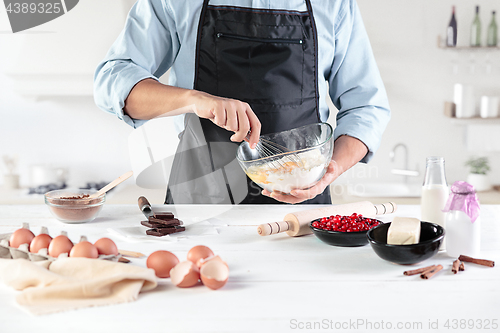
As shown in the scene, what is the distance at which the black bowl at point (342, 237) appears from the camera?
97 centimetres

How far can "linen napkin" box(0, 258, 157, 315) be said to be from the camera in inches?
27.1

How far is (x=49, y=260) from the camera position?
2.69ft

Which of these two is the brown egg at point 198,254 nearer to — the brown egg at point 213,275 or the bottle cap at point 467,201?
the brown egg at point 213,275

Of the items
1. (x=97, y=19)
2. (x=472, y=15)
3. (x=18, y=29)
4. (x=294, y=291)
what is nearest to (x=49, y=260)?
(x=294, y=291)

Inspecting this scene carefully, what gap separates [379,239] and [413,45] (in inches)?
102

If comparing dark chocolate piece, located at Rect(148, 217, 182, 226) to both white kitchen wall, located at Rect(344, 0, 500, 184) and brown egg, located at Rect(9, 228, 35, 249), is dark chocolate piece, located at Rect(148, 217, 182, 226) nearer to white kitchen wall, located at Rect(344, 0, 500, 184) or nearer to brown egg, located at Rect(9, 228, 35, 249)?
brown egg, located at Rect(9, 228, 35, 249)

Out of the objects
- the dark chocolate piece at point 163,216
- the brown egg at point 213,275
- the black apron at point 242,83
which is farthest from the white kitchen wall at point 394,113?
the brown egg at point 213,275

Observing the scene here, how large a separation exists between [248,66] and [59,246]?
800 millimetres

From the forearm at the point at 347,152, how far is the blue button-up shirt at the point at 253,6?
0.7 inches

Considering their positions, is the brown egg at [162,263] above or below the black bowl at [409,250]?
above

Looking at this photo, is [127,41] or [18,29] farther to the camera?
[18,29]

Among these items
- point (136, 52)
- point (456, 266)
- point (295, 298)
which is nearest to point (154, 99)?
point (136, 52)

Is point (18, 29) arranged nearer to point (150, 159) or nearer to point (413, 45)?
point (150, 159)

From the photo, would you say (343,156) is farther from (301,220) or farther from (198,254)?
(198,254)
